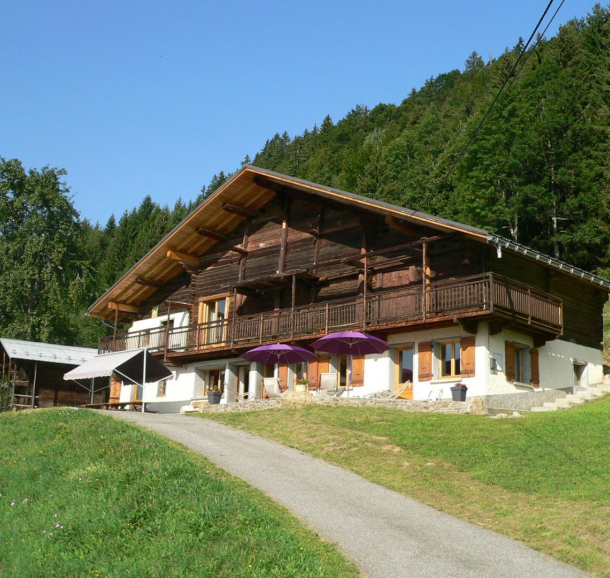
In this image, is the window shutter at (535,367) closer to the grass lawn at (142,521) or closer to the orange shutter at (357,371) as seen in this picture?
the orange shutter at (357,371)

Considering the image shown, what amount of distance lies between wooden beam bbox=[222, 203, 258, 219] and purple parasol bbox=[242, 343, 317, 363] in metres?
7.34

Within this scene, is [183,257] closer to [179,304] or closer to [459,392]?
[179,304]

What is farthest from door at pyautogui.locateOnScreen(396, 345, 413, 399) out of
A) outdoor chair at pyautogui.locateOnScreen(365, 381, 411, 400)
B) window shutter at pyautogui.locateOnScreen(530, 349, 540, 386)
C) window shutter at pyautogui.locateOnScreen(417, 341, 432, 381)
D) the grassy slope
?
the grassy slope

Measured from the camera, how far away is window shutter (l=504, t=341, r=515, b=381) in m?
25.8

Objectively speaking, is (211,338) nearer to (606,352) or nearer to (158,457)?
(606,352)

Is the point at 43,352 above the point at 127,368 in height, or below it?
above

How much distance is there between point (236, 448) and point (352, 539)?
7.01m

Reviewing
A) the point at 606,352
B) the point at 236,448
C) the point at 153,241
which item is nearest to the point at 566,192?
the point at 606,352

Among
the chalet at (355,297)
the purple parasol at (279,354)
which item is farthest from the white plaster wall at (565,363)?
the purple parasol at (279,354)

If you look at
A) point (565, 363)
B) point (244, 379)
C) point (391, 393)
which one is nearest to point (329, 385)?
point (391, 393)

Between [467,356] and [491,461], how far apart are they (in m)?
9.24

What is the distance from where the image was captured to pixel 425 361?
2634cm

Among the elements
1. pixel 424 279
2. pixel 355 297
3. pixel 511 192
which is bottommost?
pixel 355 297

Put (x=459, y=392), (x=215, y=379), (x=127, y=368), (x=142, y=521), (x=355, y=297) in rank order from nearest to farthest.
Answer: (x=142, y=521), (x=459, y=392), (x=127, y=368), (x=355, y=297), (x=215, y=379)
